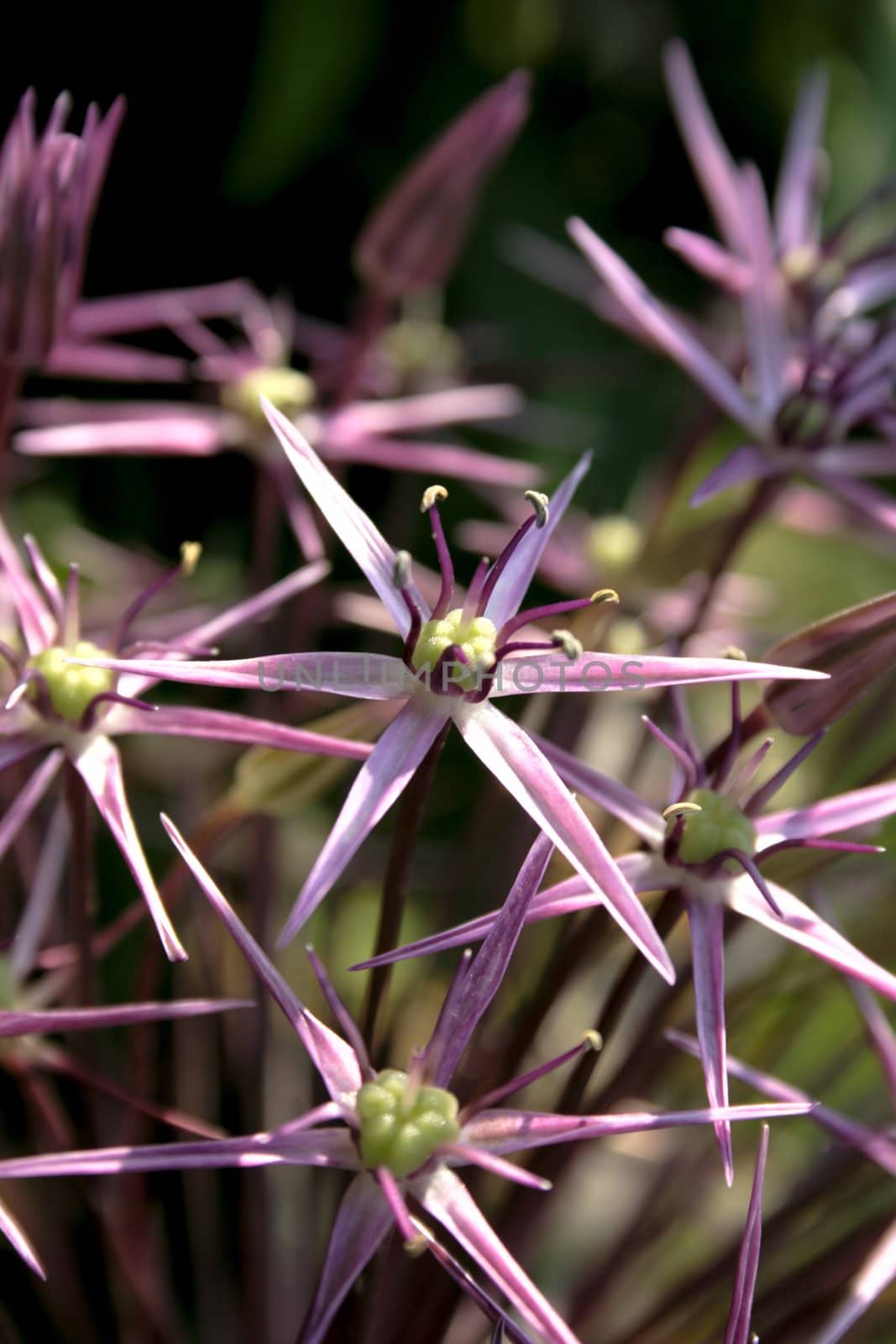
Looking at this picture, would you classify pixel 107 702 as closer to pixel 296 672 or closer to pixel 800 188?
pixel 296 672

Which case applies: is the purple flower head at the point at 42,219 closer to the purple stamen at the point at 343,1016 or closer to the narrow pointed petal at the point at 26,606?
the narrow pointed petal at the point at 26,606

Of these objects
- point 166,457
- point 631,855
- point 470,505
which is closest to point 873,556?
point 470,505

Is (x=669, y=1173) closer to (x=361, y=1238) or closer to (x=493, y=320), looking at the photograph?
(x=361, y=1238)

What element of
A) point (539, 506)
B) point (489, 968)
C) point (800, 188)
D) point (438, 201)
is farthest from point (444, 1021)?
point (800, 188)

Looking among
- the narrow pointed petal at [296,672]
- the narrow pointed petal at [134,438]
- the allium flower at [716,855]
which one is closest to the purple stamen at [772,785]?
the allium flower at [716,855]

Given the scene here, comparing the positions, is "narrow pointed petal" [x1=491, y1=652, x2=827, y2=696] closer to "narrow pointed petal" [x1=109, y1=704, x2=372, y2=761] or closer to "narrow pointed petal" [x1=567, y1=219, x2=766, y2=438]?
"narrow pointed petal" [x1=109, y1=704, x2=372, y2=761]

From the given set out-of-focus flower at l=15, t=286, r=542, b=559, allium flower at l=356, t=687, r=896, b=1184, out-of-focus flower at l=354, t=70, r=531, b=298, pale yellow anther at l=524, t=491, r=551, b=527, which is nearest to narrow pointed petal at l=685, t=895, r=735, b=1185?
allium flower at l=356, t=687, r=896, b=1184
